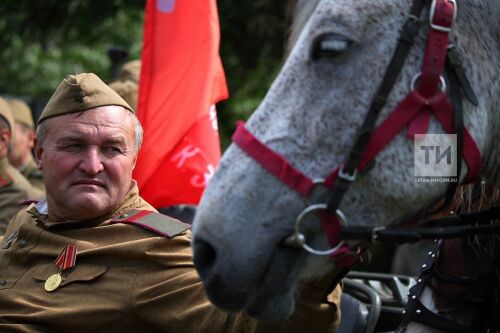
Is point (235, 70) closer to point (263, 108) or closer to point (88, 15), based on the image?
point (88, 15)

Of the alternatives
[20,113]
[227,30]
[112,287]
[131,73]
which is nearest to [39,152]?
[112,287]

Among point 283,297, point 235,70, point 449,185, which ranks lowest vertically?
point 235,70

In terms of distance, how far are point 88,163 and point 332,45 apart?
1.34 metres

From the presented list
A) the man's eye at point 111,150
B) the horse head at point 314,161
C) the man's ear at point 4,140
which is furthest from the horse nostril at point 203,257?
the man's ear at point 4,140

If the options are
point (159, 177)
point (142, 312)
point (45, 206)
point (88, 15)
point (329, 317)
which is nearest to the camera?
point (329, 317)

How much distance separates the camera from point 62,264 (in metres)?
3.17

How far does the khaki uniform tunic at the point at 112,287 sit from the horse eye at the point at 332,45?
3.26 ft

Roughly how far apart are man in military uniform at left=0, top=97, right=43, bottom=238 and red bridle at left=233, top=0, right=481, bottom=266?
11.9ft

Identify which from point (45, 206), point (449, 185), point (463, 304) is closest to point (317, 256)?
point (449, 185)

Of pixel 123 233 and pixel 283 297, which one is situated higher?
pixel 283 297

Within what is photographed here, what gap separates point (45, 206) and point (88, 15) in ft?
19.7

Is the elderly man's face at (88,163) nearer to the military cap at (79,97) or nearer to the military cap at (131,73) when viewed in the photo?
the military cap at (79,97)

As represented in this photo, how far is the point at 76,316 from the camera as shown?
9.95 feet

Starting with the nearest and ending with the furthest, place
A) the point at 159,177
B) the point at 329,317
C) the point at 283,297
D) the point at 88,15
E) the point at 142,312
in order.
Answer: the point at 283,297 < the point at 329,317 < the point at 142,312 < the point at 159,177 < the point at 88,15
